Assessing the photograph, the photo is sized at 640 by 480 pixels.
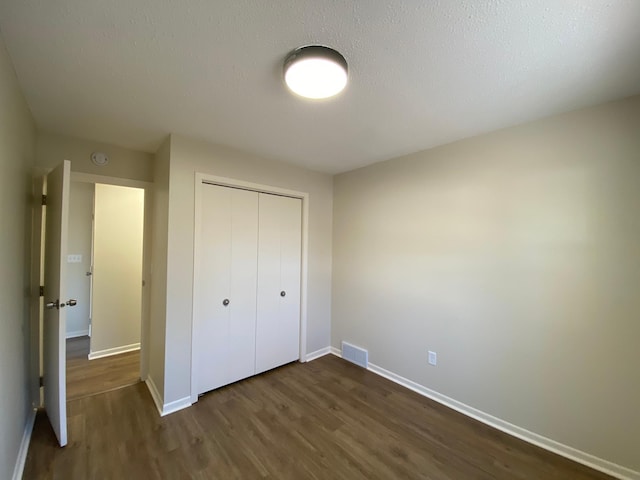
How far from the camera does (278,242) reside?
309cm

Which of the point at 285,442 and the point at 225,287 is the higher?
the point at 225,287

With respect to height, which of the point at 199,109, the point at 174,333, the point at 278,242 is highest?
the point at 199,109

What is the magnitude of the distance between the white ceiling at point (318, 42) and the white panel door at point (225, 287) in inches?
29.8

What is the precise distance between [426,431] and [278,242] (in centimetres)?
219

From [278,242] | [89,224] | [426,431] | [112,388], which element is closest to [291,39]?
[278,242]

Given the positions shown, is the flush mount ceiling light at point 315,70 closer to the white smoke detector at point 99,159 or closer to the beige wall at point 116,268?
the white smoke detector at point 99,159

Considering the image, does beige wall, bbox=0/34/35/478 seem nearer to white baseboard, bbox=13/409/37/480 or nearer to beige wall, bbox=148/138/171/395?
white baseboard, bbox=13/409/37/480

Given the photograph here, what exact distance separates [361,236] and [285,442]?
210cm

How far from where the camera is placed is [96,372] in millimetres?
2957

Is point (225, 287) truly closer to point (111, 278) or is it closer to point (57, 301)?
point (57, 301)

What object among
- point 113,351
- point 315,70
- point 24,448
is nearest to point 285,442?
point 24,448

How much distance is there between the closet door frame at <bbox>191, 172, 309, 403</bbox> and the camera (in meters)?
2.42

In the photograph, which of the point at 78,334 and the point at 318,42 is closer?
the point at 318,42

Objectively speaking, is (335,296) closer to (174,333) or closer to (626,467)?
(174,333)
